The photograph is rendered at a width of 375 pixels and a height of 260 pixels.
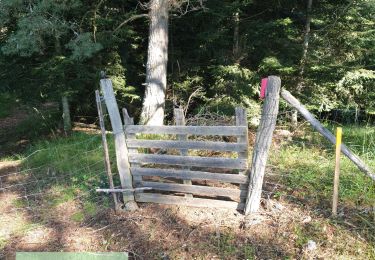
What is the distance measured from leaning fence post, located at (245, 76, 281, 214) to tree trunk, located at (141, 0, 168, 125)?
180 inches

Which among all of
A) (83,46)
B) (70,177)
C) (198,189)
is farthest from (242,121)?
(83,46)

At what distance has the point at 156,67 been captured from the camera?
28.1ft

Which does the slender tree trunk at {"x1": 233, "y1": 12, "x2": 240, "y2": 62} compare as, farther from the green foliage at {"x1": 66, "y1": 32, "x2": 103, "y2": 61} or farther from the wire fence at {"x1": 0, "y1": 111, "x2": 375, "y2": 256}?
the green foliage at {"x1": 66, "y1": 32, "x2": 103, "y2": 61}

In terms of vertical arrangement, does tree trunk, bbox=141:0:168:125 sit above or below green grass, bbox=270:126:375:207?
above

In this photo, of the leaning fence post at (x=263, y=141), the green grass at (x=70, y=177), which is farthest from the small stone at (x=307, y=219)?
the green grass at (x=70, y=177)

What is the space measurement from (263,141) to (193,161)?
3.03ft

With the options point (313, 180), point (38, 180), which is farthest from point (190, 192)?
point (38, 180)

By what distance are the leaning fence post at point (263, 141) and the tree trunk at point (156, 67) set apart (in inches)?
180

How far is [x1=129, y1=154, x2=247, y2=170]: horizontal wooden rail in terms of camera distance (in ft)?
14.1

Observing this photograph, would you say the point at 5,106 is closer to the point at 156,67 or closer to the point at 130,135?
the point at 156,67

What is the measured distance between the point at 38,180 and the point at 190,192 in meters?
2.92

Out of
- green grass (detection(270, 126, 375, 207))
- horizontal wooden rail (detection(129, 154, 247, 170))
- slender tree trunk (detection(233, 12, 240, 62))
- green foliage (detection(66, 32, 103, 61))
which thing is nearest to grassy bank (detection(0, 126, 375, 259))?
green grass (detection(270, 126, 375, 207))

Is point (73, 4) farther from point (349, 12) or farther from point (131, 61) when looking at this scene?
point (349, 12)

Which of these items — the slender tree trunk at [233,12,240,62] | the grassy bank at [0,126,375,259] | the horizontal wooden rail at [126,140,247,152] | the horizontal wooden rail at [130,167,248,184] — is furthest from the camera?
the slender tree trunk at [233,12,240,62]
